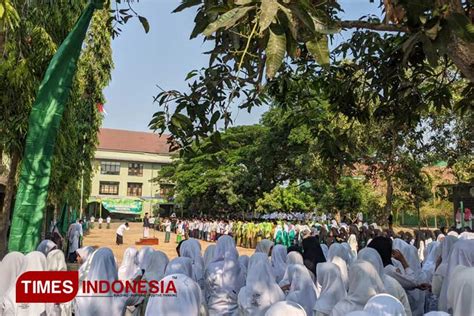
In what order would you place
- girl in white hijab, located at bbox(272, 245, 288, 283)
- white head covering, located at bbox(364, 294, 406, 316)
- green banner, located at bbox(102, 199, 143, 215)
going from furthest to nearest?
green banner, located at bbox(102, 199, 143, 215) < girl in white hijab, located at bbox(272, 245, 288, 283) < white head covering, located at bbox(364, 294, 406, 316)

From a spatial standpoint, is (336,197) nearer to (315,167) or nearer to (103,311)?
(315,167)

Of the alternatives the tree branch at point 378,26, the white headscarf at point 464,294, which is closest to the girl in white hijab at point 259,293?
the white headscarf at point 464,294

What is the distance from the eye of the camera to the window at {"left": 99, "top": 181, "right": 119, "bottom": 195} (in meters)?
52.6

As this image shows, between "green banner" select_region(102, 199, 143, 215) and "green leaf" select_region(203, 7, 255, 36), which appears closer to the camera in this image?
"green leaf" select_region(203, 7, 255, 36)

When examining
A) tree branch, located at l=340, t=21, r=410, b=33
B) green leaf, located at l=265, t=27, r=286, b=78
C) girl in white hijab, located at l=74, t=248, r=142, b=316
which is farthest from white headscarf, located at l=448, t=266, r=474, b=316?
girl in white hijab, located at l=74, t=248, r=142, b=316

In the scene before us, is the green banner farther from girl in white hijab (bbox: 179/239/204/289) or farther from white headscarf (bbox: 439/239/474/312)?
white headscarf (bbox: 439/239/474/312)

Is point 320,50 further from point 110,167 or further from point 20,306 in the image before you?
point 110,167

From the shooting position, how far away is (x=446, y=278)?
4.60 m

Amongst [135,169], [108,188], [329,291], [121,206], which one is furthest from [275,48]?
[135,169]

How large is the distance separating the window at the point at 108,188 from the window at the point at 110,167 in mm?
1187

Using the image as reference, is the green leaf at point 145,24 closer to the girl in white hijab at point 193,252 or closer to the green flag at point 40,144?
the green flag at point 40,144

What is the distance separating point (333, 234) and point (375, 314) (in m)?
11.4

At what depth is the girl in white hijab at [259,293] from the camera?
417 centimetres

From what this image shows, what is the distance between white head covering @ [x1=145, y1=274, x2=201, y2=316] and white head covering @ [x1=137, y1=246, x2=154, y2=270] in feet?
6.51
